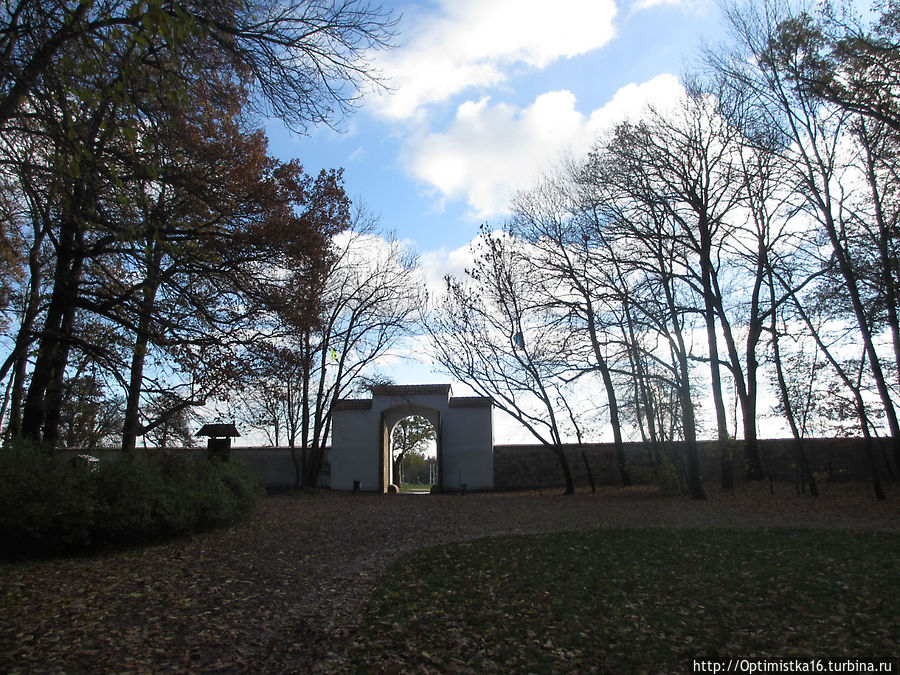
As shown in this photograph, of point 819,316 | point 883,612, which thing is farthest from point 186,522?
point 819,316

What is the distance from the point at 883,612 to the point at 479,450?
1856 cm

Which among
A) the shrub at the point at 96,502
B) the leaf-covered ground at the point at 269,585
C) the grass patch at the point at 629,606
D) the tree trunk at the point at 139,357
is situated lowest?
the grass patch at the point at 629,606

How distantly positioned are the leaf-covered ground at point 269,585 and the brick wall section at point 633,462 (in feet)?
29.4

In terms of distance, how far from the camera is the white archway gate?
23.7 metres

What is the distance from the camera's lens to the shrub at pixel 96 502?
23.6 ft

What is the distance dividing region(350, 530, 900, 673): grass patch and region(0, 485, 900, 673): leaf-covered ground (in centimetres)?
7

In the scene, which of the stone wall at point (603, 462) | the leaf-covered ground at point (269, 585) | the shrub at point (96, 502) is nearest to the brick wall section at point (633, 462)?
the stone wall at point (603, 462)

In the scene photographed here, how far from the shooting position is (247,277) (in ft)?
33.0

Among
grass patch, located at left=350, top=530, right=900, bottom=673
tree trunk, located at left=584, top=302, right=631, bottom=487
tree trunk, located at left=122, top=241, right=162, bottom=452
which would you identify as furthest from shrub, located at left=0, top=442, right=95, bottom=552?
tree trunk, located at left=584, top=302, right=631, bottom=487

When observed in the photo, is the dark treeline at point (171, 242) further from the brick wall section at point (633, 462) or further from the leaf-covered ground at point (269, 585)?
the brick wall section at point (633, 462)

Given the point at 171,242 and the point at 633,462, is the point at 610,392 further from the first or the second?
the point at 171,242

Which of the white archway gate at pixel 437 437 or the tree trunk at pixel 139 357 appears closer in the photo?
the tree trunk at pixel 139 357

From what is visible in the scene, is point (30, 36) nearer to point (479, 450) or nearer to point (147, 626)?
point (147, 626)

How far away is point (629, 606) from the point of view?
586 cm
